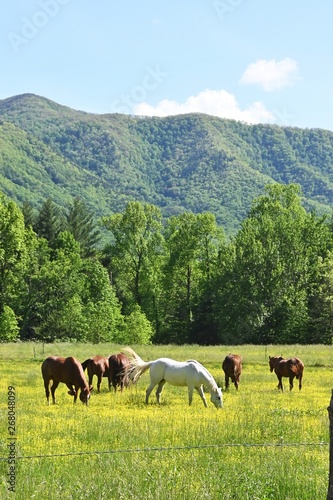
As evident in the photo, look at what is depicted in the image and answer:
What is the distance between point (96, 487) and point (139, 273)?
2586 inches

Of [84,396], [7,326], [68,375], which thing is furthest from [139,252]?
[84,396]

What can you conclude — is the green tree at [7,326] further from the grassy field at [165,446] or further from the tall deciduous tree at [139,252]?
the grassy field at [165,446]

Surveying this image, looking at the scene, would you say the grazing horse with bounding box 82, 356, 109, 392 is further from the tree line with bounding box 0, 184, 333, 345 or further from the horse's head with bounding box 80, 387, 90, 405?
the tree line with bounding box 0, 184, 333, 345

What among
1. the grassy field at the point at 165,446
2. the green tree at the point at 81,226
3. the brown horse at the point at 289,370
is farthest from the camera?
the green tree at the point at 81,226

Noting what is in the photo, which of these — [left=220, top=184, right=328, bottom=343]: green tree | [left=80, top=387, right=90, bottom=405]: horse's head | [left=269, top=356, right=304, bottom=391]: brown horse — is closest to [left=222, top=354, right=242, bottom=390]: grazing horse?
[left=269, top=356, right=304, bottom=391]: brown horse

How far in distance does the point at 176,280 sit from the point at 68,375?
53.7 metres

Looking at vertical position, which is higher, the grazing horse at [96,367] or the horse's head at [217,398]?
the grazing horse at [96,367]

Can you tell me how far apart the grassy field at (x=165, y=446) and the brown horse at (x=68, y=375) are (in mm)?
446

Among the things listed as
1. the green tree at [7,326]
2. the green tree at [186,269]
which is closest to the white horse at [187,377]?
the green tree at [7,326]

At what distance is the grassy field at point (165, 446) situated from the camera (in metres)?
8.06

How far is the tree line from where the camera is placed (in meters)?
60.4

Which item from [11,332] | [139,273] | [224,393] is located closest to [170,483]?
[224,393]

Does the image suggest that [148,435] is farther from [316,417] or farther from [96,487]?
[316,417]

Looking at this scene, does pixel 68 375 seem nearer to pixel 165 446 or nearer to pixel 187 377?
pixel 187 377
